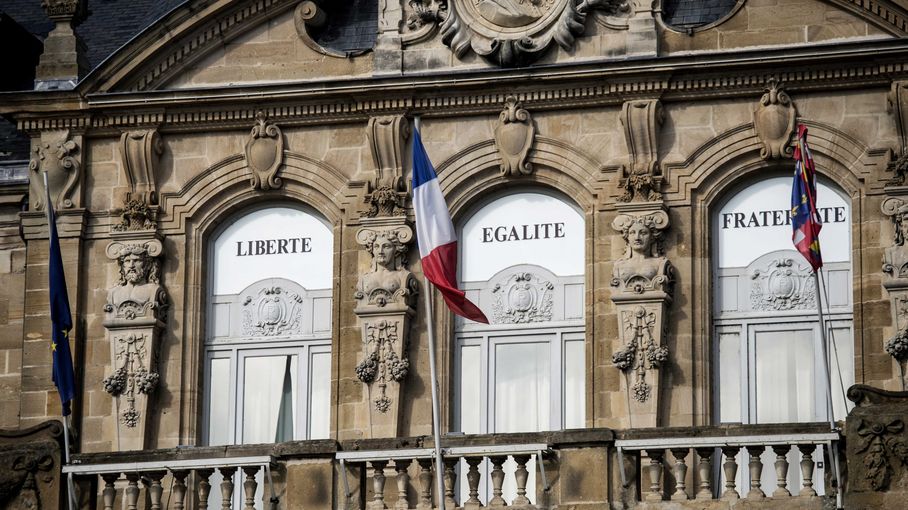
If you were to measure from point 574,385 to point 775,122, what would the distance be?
12.2 feet

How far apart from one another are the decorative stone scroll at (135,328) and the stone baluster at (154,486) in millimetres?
1997

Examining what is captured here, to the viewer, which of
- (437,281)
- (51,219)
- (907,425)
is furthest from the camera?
(51,219)

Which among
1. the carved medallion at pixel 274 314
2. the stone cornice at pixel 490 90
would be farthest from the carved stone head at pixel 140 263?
the stone cornice at pixel 490 90

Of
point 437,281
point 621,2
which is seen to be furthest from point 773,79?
point 437,281

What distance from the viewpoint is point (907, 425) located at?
26734 millimetres

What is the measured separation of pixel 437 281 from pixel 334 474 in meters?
2.33

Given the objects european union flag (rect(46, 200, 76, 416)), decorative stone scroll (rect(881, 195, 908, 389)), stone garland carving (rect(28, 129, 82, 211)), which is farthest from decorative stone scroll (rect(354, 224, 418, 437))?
decorative stone scroll (rect(881, 195, 908, 389))

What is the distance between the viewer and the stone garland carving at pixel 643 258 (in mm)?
30109

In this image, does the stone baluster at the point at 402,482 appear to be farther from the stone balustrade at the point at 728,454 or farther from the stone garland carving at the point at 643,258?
the stone garland carving at the point at 643,258

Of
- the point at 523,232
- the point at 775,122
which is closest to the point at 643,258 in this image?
the point at 523,232

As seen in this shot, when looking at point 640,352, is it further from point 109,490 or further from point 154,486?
point 109,490

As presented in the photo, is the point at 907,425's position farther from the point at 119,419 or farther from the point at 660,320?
the point at 119,419

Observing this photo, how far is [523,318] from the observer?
30969 millimetres

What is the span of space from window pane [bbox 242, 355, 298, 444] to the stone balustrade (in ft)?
15.7
